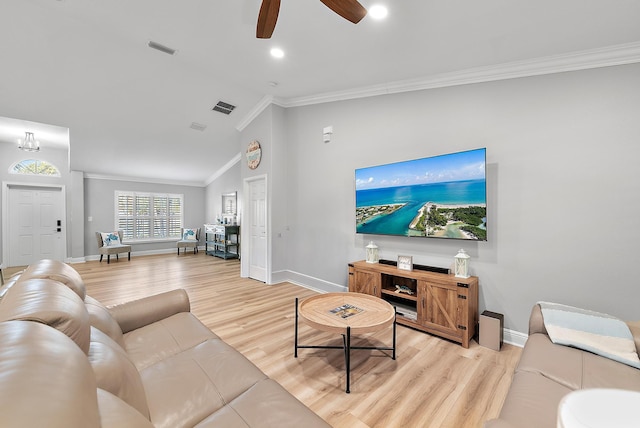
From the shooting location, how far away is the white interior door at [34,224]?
20.1ft

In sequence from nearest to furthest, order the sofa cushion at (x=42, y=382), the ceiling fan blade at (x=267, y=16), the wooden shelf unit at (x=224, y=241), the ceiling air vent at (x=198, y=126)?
the sofa cushion at (x=42, y=382) → the ceiling fan blade at (x=267, y=16) → the ceiling air vent at (x=198, y=126) → the wooden shelf unit at (x=224, y=241)

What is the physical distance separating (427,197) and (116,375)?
9.76ft

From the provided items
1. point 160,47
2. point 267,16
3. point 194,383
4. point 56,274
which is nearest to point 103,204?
point 160,47

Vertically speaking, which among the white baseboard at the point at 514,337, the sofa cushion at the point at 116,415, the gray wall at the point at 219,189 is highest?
the gray wall at the point at 219,189

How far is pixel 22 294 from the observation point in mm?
1125

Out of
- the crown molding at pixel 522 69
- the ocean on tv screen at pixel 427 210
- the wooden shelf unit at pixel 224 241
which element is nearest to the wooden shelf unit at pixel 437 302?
the ocean on tv screen at pixel 427 210

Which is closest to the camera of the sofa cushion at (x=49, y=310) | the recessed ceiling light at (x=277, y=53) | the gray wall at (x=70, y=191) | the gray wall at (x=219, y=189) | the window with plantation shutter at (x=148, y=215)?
the sofa cushion at (x=49, y=310)

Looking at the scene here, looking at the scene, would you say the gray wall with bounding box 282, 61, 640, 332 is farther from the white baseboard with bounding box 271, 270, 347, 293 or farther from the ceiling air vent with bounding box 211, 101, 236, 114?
the ceiling air vent with bounding box 211, 101, 236, 114

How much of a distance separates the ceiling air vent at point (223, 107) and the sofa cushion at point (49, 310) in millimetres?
4287

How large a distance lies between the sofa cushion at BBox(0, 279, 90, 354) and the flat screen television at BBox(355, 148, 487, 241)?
2.97m

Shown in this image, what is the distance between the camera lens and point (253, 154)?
4.98 meters

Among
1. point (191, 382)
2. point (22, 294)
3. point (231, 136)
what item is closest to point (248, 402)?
point (191, 382)

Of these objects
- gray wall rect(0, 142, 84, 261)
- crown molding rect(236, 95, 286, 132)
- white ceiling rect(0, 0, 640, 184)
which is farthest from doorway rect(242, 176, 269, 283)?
gray wall rect(0, 142, 84, 261)

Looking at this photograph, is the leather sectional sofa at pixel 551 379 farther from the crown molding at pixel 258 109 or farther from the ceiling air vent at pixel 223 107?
the ceiling air vent at pixel 223 107
